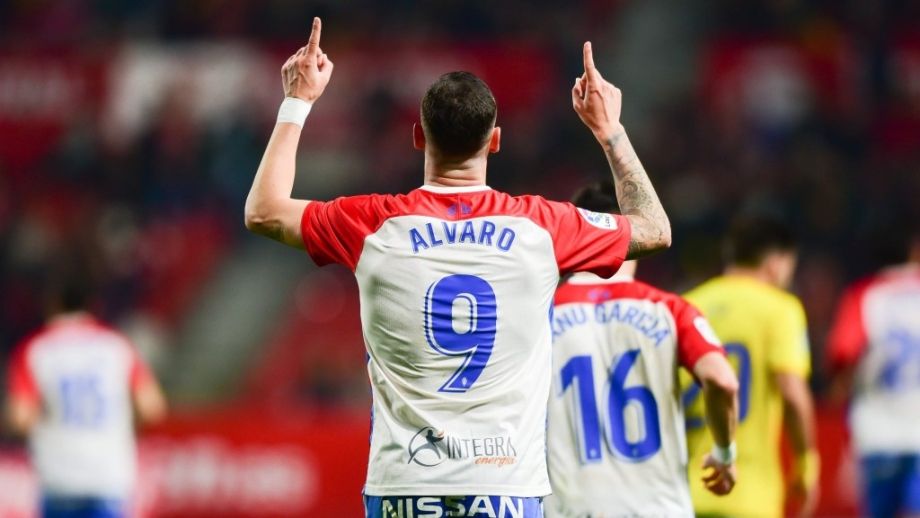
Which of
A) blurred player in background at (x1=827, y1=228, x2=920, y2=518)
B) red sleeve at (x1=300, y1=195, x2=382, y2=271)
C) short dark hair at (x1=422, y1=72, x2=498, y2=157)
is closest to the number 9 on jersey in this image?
red sleeve at (x1=300, y1=195, x2=382, y2=271)

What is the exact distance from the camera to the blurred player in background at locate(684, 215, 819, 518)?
5.92 meters

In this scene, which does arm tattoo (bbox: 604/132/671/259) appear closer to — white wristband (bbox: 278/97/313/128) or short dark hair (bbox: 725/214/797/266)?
white wristband (bbox: 278/97/313/128)

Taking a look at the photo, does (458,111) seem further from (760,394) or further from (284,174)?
(760,394)

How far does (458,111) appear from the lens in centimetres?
→ 390

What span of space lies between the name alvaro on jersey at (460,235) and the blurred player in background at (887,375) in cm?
509

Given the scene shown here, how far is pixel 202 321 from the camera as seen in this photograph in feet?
52.6

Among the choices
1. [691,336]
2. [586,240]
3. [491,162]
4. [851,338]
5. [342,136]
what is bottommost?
[851,338]

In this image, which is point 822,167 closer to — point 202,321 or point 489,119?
point 202,321

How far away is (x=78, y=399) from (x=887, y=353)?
503 centimetres

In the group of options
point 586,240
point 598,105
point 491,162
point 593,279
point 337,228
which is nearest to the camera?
point 337,228

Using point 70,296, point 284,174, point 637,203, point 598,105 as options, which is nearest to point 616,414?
point 637,203

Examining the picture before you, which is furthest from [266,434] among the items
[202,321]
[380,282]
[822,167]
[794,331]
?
[380,282]

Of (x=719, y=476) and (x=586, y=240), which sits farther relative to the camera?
(x=719, y=476)

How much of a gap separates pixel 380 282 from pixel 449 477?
0.56 m
